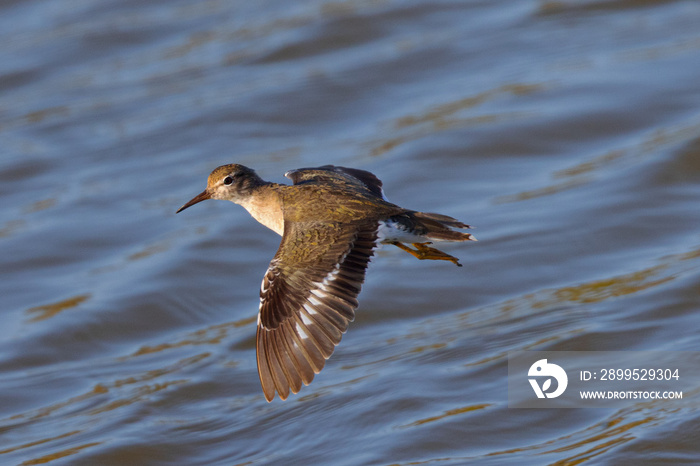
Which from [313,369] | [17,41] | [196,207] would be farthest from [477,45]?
[313,369]

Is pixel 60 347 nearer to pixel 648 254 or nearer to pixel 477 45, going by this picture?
pixel 648 254

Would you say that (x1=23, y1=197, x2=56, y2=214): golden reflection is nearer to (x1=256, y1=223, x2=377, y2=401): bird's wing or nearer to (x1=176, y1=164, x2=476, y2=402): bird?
(x1=176, y1=164, x2=476, y2=402): bird

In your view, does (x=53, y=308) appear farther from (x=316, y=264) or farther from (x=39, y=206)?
(x=316, y=264)

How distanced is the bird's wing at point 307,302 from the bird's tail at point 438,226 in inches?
15.8

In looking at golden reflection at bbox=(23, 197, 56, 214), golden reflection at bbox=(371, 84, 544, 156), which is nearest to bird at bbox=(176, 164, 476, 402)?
golden reflection at bbox=(371, 84, 544, 156)

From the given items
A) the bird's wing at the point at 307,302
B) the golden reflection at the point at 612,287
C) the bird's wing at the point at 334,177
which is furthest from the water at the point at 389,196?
the bird's wing at the point at 334,177

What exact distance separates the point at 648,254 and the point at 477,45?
5.31 metres

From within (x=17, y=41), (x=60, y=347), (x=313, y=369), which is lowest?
(x=313, y=369)

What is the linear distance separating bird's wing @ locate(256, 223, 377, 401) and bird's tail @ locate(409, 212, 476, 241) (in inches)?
15.8

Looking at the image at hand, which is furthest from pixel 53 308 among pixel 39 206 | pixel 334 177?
pixel 334 177

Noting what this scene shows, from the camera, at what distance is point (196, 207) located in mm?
12109

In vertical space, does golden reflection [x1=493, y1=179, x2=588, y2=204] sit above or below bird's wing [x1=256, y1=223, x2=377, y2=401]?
above

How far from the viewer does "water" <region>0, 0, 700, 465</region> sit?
811 centimetres

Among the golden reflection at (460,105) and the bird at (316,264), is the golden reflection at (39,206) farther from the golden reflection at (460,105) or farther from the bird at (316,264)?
the bird at (316,264)
